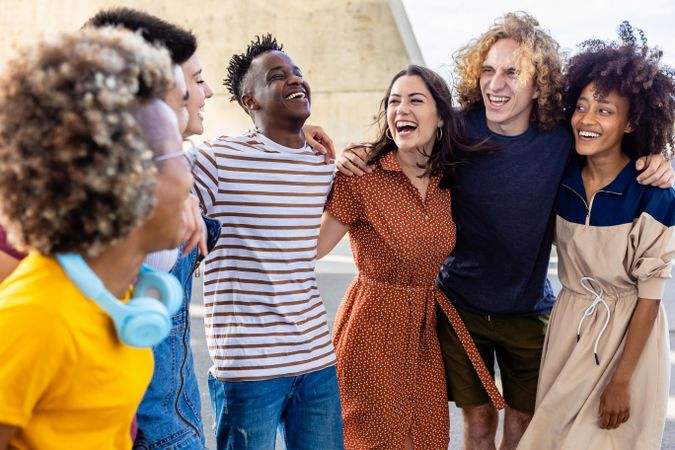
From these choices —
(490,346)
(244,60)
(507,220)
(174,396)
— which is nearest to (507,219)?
(507,220)

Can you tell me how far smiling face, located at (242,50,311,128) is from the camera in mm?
2246

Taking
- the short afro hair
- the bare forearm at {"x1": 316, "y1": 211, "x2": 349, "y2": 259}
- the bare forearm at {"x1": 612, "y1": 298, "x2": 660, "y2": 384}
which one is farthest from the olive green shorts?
the short afro hair

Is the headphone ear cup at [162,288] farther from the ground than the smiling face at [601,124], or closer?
closer

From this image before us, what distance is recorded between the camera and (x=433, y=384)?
8.45ft

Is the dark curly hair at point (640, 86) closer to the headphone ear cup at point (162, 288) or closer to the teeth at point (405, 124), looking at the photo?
the teeth at point (405, 124)

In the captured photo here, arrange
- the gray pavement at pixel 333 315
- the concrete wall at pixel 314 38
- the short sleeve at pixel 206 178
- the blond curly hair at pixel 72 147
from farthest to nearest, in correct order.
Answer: the concrete wall at pixel 314 38, the gray pavement at pixel 333 315, the short sleeve at pixel 206 178, the blond curly hair at pixel 72 147

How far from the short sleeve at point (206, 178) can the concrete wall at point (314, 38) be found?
833 cm

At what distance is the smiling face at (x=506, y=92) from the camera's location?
2.61 meters

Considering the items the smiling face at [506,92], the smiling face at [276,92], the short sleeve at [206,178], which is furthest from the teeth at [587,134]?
the short sleeve at [206,178]

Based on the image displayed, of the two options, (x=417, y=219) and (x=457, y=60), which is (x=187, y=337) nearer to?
(x=417, y=219)

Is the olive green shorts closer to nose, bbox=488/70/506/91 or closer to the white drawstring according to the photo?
the white drawstring

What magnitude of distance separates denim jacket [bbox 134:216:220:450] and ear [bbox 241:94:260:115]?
2.54ft

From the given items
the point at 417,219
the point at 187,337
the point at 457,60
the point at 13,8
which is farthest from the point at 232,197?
the point at 13,8

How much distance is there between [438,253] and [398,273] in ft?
0.52
